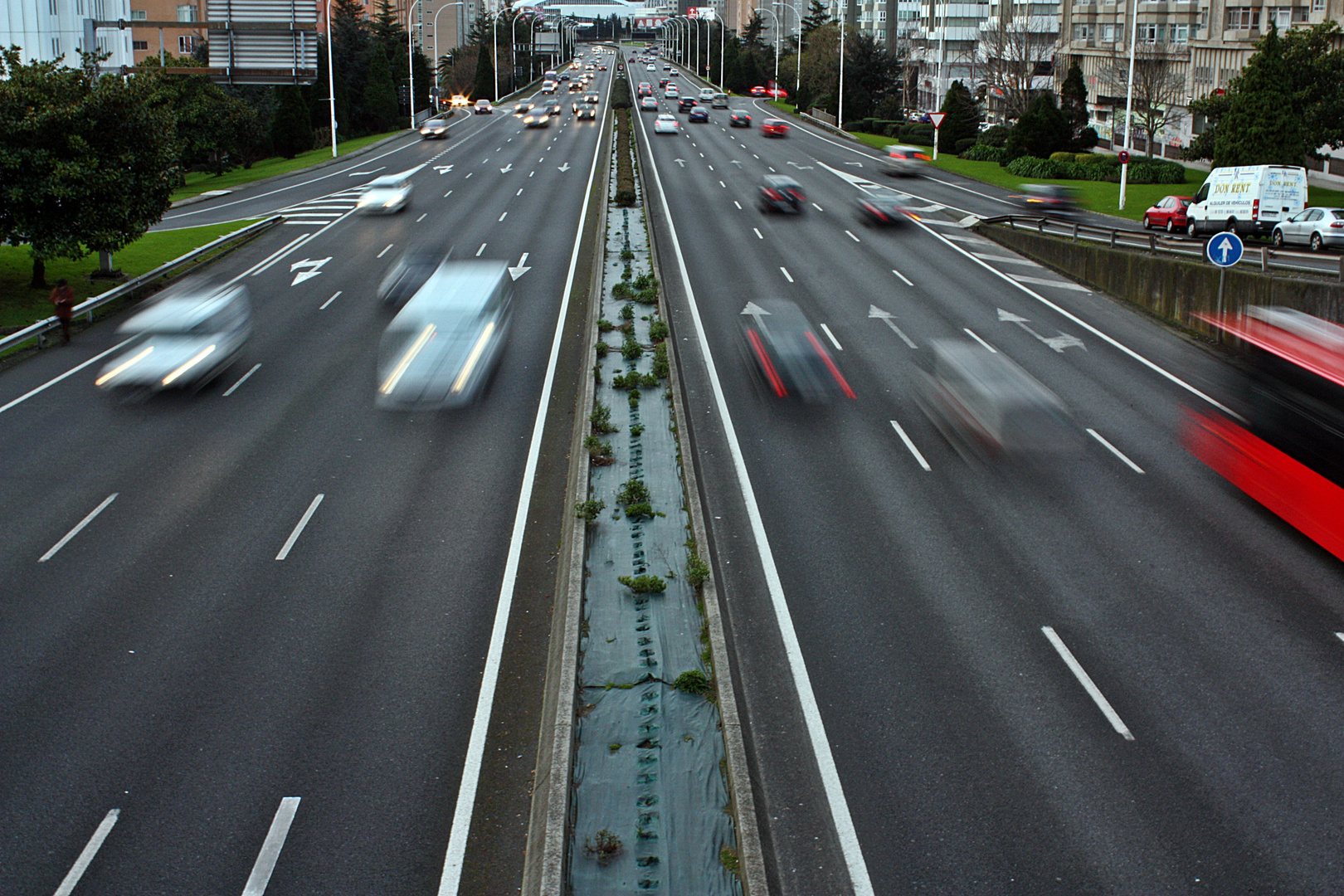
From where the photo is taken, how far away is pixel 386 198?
47.0 metres

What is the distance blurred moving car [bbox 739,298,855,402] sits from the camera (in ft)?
73.3

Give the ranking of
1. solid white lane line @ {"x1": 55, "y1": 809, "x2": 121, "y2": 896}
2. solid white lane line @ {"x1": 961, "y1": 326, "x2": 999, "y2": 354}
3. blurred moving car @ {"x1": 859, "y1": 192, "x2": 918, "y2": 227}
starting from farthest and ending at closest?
blurred moving car @ {"x1": 859, "y1": 192, "x2": 918, "y2": 227}, solid white lane line @ {"x1": 961, "y1": 326, "x2": 999, "y2": 354}, solid white lane line @ {"x1": 55, "y1": 809, "x2": 121, "y2": 896}

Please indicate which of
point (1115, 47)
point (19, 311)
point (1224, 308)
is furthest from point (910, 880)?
point (1115, 47)

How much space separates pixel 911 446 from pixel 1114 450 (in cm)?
339

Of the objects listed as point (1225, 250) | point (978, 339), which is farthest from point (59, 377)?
point (1225, 250)

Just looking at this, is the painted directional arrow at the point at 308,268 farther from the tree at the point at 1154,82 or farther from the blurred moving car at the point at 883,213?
the tree at the point at 1154,82

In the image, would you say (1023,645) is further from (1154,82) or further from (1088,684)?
(1154,82)

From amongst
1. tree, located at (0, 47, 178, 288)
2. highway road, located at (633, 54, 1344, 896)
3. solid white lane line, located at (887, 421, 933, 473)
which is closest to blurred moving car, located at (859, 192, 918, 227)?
highway road, located at (633, 54, 1344, 896)

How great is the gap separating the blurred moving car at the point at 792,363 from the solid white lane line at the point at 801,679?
1.04m

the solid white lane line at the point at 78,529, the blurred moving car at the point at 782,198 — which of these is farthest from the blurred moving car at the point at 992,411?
the blurred moving car at the point at 782,198

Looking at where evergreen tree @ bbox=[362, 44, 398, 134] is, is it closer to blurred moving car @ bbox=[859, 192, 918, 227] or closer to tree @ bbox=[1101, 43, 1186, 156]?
tree @ bbox=[1101, 43, 1186, 156]

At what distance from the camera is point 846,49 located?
9419cm

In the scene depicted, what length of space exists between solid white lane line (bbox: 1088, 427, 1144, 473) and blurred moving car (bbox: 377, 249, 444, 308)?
18834 mm

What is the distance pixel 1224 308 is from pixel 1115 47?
2430 inches
